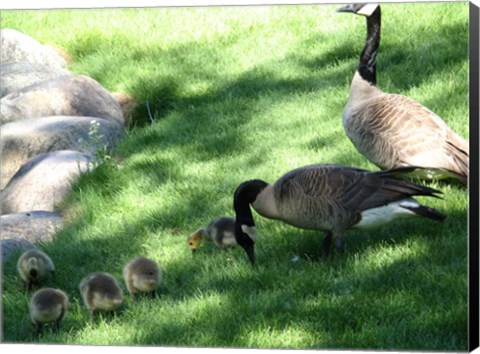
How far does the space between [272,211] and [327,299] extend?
71cm

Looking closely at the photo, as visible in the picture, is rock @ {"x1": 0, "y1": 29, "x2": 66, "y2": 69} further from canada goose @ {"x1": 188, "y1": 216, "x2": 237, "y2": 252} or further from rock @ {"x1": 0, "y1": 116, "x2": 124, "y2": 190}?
canada goose @ {"x1": 188, "y1": 216, "x2": 237, "y2": 252}

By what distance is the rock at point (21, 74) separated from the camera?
9.26m

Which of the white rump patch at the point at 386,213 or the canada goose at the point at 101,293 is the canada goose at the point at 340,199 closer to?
the white rump patch at the point at 386,213

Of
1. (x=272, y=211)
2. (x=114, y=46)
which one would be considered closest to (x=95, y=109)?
(x=114, y=46)

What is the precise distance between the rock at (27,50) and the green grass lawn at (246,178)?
0.58 feet

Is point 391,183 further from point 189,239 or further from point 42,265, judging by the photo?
point 42,265

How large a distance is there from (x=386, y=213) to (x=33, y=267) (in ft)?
8.50

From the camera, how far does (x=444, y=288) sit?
678 cm

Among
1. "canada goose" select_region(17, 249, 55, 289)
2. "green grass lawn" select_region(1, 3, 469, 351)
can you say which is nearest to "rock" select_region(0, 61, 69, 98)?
"green grass lawn" select_region(1, 3, 469, 351)

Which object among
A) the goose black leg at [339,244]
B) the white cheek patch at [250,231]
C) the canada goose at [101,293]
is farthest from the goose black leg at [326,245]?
the canada goose at [101,293]

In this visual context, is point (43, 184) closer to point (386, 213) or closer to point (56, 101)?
point (56, 101)

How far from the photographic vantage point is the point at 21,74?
950cm

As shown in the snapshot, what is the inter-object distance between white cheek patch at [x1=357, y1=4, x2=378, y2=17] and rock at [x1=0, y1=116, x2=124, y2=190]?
8.37 feet

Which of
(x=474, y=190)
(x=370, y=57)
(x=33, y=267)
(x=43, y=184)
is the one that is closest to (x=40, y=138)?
(x=43, y=184)
